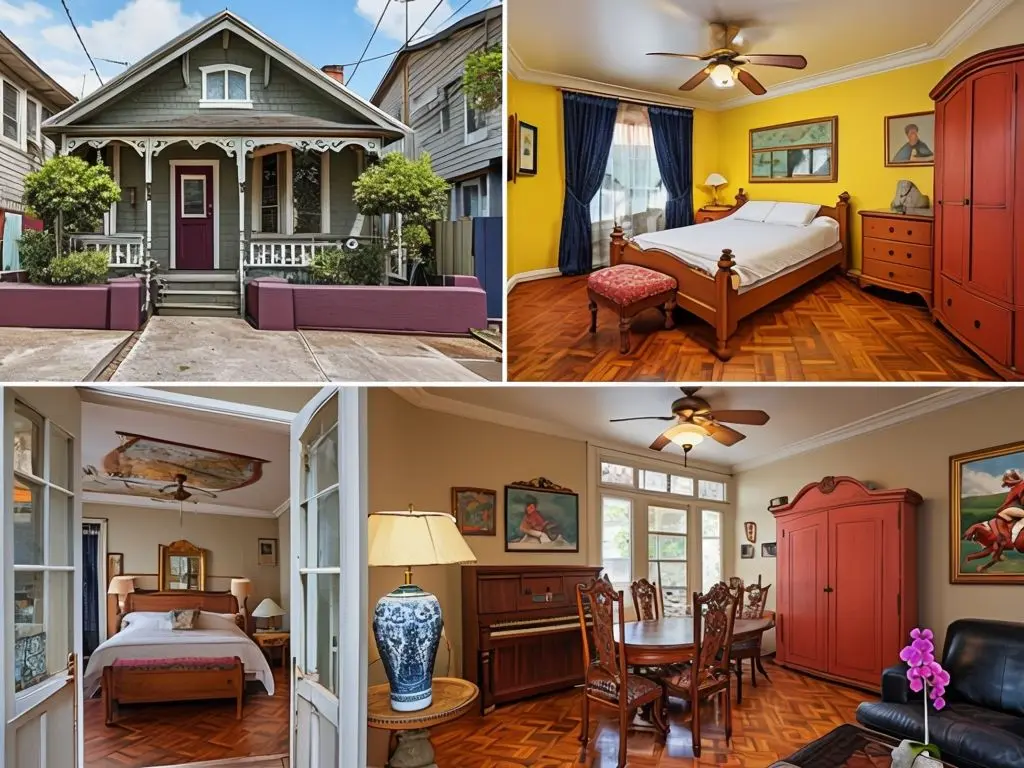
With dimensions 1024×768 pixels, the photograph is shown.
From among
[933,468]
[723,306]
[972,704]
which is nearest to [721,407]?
[933,468]

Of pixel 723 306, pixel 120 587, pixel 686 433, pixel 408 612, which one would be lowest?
pixel 120 587

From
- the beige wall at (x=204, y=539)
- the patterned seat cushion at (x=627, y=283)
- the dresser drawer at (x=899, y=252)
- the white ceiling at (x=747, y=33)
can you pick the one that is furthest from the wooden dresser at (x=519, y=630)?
the beige wall at (x=204, y=539)

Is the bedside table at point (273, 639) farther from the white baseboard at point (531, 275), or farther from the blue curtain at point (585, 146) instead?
the blue curtain at point (585, 146)

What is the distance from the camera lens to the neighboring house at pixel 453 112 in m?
3.05

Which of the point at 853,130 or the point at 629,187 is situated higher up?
the point at 853,130

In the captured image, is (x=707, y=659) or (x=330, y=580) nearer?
(x=330, y=580)

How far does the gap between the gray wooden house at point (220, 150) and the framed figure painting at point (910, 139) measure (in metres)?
2.02

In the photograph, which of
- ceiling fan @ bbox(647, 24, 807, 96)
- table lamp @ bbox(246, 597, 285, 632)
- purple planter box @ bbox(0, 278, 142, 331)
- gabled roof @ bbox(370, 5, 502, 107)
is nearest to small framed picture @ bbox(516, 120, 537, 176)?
ceiling fan @ bbox(647, 24, 807, 96)

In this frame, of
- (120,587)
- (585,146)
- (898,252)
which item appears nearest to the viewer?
(585,146)

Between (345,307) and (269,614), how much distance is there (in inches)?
226

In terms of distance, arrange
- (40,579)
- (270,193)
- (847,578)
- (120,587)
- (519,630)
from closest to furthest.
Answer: (40,579), (270,193), (847,578), (519,630), (120,587)

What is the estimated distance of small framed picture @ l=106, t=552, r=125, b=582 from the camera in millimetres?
9047

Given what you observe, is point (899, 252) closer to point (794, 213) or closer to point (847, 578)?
point (794, 213)

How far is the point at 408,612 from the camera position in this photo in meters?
3.52
